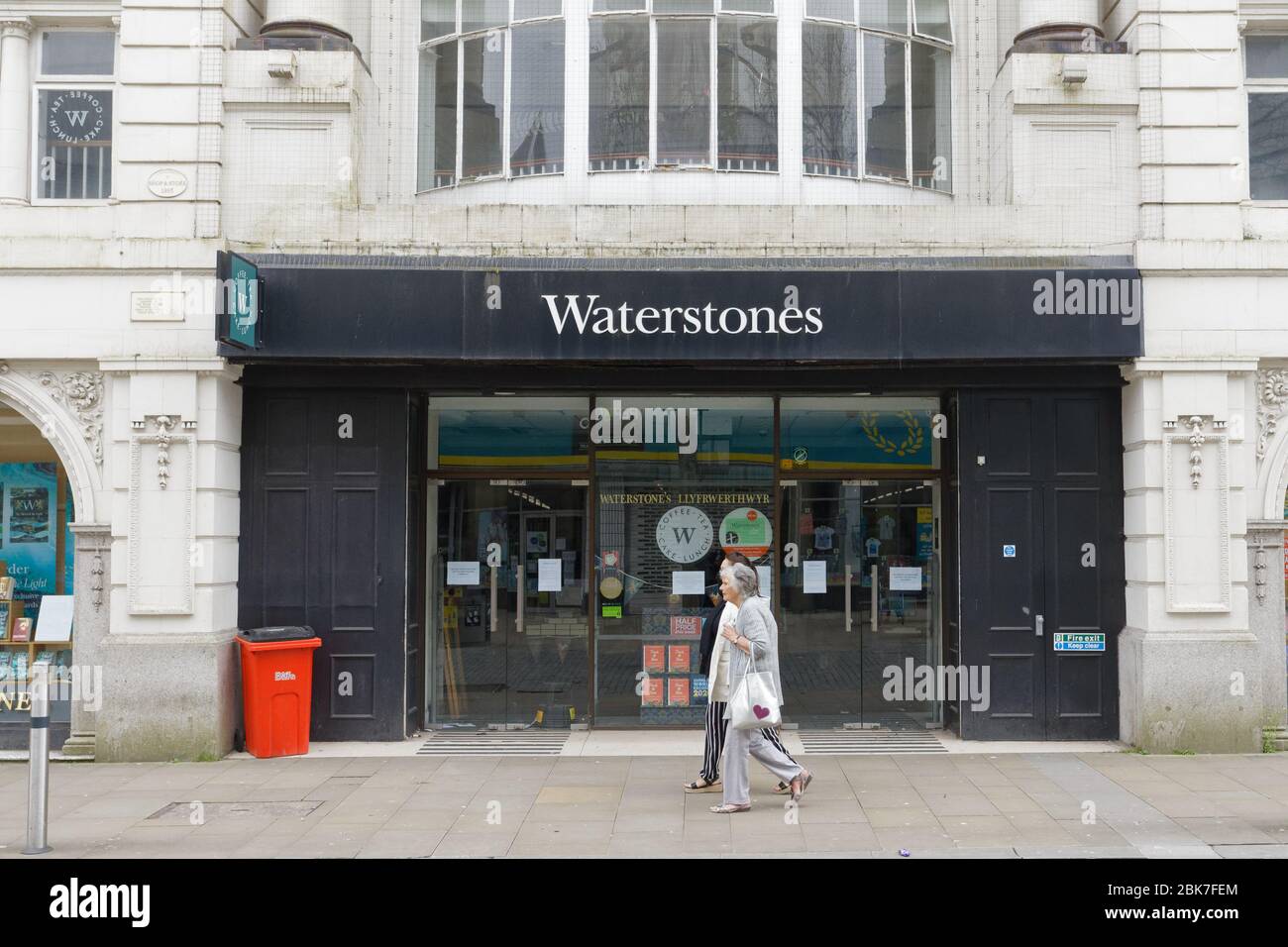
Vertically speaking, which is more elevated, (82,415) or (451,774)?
(82,415)

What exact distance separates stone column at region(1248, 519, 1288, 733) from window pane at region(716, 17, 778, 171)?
5.72 metres

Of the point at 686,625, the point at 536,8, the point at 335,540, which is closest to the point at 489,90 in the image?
the point at 536,8

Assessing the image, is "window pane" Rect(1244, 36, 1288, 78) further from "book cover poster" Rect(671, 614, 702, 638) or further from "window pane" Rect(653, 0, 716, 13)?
"book cover poster" Rect(671, 614, 702, 638)

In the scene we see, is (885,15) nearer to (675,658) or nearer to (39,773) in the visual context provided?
(675,658)

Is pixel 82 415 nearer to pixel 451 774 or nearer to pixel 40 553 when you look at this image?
pixel 40 553

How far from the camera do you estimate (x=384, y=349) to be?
1013 cm

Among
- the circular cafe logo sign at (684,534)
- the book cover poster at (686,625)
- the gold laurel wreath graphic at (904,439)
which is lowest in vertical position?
the book cover poster at (686,625)

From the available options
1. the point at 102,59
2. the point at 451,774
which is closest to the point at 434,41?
the point at 102,59

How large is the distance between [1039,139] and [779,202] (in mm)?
2477

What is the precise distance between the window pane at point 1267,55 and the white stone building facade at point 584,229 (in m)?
0.03

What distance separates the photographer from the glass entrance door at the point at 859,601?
1141 centimetres

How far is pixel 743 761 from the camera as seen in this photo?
8250 millimetres

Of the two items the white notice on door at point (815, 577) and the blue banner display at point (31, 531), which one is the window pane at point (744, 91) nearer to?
the white notice on door at point (815, 577)

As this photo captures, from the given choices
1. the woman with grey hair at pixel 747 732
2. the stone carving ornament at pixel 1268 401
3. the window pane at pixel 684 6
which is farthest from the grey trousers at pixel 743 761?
the window pane at pixel 684 6
